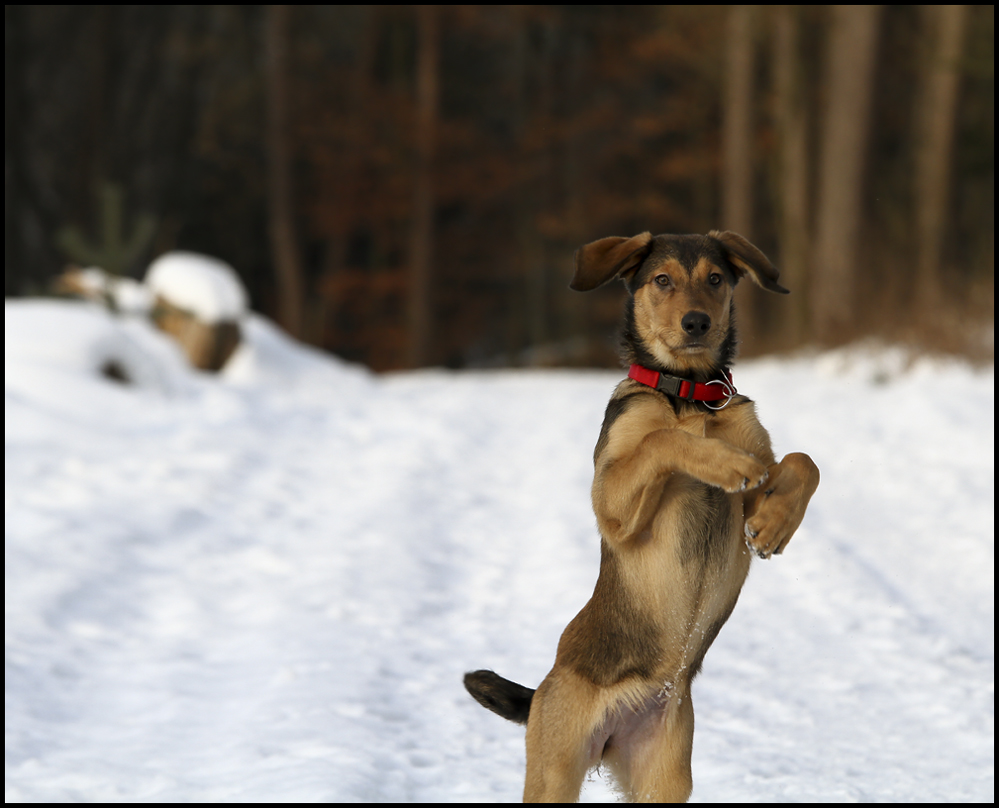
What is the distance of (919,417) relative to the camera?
1018 centimetres

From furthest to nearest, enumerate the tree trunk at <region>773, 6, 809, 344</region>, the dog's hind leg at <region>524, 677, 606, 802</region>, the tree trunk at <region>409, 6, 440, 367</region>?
1. the tree trunk at <region>409, 6, 440, 367</region>
2. the tree trunk at <region>773, 6, 809, 344</region>
3. the dog's hind leg at <region>524, 677, 606, 802</region>

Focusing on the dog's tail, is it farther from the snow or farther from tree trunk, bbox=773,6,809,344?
tree trunk, bbox=773,6,809,344

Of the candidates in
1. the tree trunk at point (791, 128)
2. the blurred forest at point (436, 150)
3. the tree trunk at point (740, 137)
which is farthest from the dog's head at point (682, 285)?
the tree trunk at point (740, 137)

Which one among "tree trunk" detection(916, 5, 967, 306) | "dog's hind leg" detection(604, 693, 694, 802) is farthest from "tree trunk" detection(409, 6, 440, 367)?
"dog's hind leg" detection(604, 693, 694, 802)

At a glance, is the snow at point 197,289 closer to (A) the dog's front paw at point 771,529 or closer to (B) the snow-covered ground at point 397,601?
(B) the snow-covered ground at point 397,601

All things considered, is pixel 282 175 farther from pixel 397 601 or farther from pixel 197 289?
pixel 397 601

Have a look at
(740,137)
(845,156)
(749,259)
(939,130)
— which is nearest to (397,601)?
(749,259)

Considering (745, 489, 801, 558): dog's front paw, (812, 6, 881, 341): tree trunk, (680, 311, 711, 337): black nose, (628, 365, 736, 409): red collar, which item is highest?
(812, 6, 881, 341): tree trunk

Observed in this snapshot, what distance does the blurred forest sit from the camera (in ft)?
78.9

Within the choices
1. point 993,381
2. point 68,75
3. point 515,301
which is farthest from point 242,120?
point 993,381

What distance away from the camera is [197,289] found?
1633 centimetres

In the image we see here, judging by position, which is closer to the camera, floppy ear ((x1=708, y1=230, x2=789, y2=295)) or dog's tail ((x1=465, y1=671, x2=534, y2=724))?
floppy ear ((x1=708, y1=230, x2=789, y2=295))

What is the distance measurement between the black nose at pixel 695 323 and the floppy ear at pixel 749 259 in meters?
0.14

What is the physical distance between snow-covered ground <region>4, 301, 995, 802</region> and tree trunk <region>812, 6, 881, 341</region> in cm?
571
